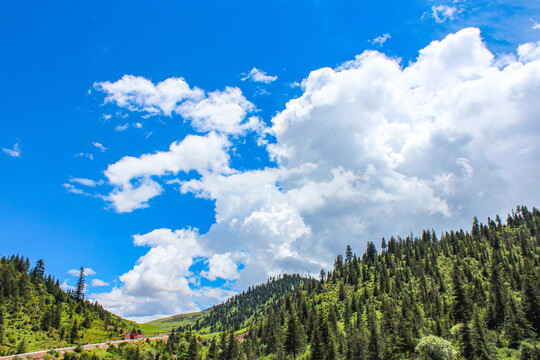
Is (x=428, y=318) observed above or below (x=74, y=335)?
above

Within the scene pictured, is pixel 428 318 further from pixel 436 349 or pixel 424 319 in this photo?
pixel 436 349

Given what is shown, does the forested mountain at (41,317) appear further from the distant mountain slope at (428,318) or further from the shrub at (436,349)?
the shrub at (436,349)

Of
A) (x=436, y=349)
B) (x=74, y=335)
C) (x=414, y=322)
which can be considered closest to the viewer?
(x=436, y=349)

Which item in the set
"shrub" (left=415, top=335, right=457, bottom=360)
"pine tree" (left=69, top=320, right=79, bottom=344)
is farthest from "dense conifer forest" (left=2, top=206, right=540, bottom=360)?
Answer: "pine tree" (left=69, top=320, right=79, bottom=344)

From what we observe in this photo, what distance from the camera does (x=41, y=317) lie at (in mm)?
132000

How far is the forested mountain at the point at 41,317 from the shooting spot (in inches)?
4528

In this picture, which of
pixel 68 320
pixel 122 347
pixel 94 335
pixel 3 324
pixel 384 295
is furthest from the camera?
pixel 384 295

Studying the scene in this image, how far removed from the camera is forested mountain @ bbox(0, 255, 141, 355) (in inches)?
4528

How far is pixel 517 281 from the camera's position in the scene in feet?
472

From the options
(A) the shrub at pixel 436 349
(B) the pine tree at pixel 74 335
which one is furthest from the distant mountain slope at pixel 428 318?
(B) the pine tree at pixel 74 335

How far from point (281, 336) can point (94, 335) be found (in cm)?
8195

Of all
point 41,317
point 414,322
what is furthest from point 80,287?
point 414,322

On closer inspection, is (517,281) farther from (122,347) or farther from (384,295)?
(122,347)

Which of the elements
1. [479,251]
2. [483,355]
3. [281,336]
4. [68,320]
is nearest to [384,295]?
[281,336]
